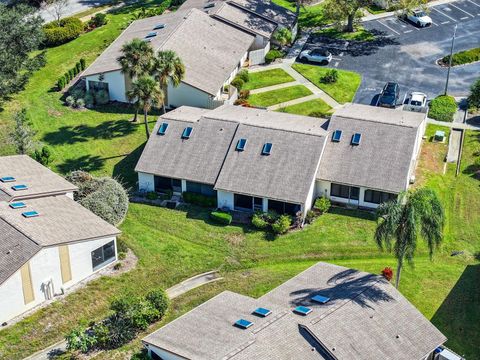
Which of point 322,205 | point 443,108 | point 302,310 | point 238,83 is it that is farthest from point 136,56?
point 302,310

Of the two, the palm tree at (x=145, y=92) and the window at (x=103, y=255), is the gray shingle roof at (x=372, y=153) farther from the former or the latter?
the window at (x=103, y=255)

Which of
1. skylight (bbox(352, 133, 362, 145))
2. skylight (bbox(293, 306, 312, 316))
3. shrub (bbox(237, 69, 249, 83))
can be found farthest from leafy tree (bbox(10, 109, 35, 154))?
skylight (bbox(293, 306, 312, 316))

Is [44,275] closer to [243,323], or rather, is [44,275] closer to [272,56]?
[243,323]

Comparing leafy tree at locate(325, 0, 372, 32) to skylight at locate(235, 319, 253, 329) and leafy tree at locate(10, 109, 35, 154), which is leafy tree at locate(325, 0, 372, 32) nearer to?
leafy tree at locate(10, 109, 35, 154)

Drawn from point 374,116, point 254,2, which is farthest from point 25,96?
point 374,116

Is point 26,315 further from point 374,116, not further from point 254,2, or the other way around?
point 254,2

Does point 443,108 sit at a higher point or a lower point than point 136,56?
lower
